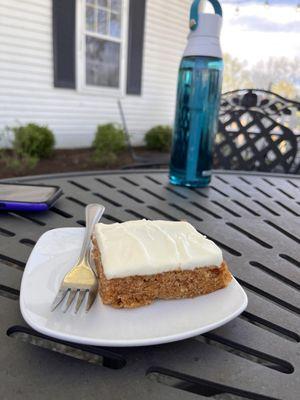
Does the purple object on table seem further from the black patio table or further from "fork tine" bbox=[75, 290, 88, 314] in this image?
"fork tine" bbox=[75, 290, 88, 314]

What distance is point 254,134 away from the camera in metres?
2.35

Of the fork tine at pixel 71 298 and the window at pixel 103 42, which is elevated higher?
the window at pixel 103 42

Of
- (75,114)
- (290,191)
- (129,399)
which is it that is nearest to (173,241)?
(129,399)

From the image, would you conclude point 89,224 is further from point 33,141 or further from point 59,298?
point 33,141

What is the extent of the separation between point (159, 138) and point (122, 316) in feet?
15.7

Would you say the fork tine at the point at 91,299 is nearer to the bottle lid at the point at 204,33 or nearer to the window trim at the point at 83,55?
the bottle lid at the point at 204,33

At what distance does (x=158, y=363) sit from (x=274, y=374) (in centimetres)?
12

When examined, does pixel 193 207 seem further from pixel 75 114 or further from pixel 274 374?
pixel 75 114

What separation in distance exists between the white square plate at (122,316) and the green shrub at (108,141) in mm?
3531

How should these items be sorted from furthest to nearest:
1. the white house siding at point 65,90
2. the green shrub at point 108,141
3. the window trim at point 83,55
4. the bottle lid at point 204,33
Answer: the green shrub at point 108,141 → the window trim at point 83,55 → the white house siding at point 65,90 → the bottle lid at point 204,33

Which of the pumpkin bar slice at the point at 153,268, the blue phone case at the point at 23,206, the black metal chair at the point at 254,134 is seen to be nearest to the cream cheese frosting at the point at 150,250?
the pumpkin bar slice at the point at 153,268

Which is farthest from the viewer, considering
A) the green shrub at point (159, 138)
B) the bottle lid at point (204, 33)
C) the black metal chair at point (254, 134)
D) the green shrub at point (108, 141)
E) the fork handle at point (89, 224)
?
the green shrub at point (159, 138)

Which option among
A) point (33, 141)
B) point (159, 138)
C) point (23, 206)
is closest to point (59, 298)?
point (23, 206)

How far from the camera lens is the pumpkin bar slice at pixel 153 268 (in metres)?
0.38
